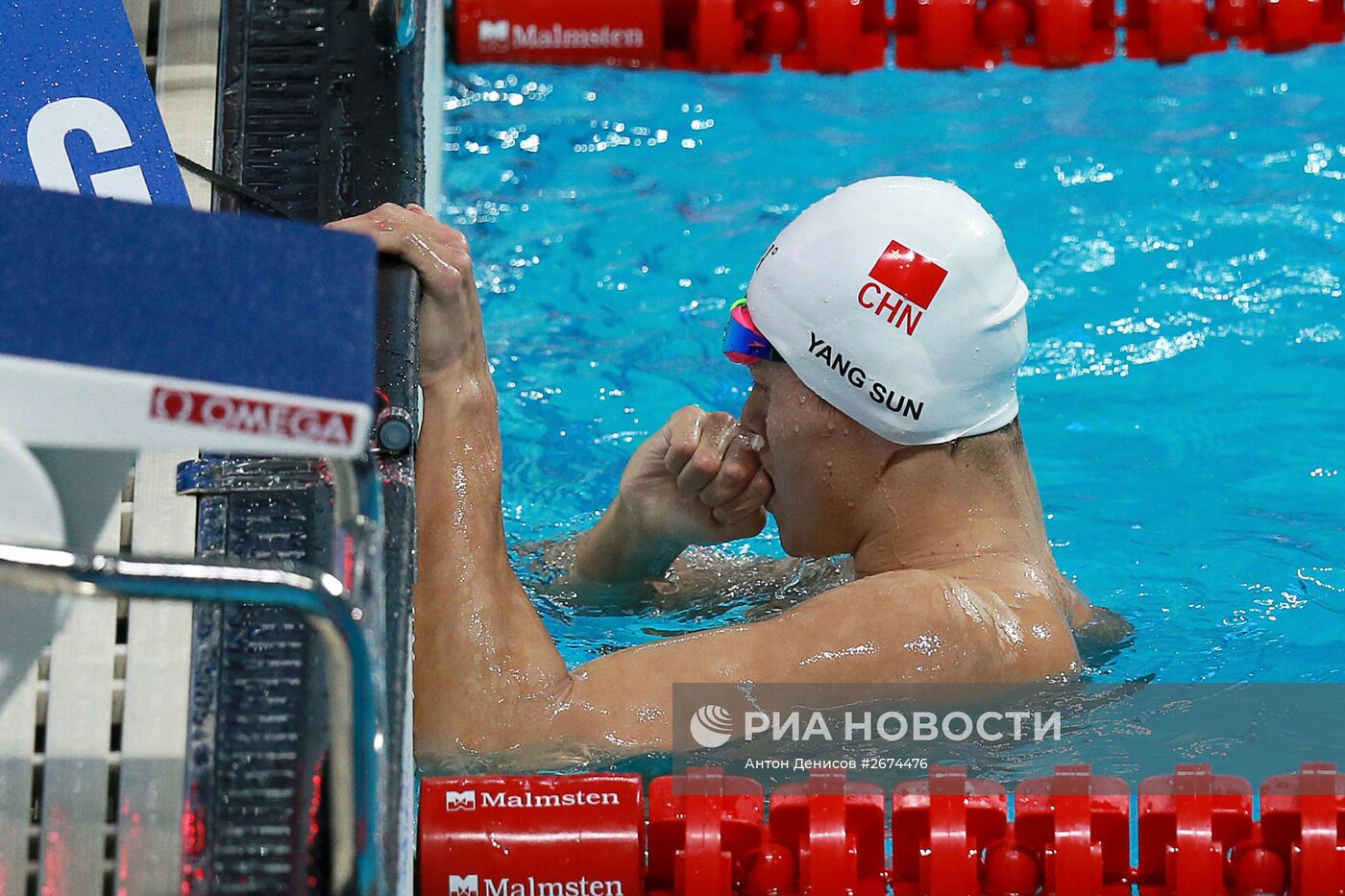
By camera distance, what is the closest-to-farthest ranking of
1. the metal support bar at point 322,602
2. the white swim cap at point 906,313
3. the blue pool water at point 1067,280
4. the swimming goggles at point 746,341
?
1. the metal support bar at point 322,602
2. the white swim cap at point 906,313
3. the swimming goggles at point 746,341
4. the blue pool water at point 1067,280

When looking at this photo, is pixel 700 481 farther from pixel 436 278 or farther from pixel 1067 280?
pixel 1067 280

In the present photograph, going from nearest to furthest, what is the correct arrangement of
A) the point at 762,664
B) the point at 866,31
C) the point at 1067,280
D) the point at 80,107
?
1. the point at 80,107
2. the point at 762,664
3. the point at 1067,280
4. the point at 866,31

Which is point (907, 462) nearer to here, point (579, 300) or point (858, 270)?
point (858, 270)

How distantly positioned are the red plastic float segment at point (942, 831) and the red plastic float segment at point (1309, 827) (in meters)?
0.38

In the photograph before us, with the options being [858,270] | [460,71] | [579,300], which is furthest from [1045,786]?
[460,71]

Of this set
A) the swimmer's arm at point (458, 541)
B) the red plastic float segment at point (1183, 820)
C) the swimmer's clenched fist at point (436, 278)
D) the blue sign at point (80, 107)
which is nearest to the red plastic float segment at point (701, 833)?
the swimmer's arm at point (458, 541)

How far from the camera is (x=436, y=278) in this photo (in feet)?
8.15

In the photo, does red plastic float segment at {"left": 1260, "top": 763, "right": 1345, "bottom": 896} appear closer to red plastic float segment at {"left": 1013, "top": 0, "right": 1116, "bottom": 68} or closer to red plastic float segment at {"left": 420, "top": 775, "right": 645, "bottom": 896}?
red plastic float segment at {"left": 420, "top": 775, "right": 645, "bottom": 896}

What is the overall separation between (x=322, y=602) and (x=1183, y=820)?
1.53 meters

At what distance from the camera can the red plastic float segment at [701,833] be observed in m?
2.26

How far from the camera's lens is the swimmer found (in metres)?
2.41

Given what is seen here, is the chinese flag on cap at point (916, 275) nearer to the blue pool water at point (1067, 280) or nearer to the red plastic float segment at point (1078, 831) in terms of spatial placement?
the red plastic float segment at point (1078, 831)

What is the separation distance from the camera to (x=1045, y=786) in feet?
7.85

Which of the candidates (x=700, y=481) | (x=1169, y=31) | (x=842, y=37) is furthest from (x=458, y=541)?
(x=1169, y=31)
